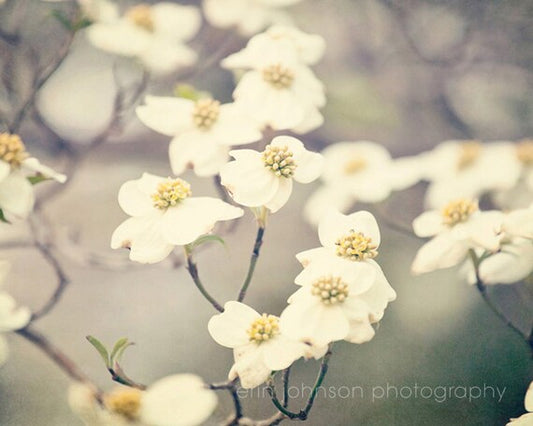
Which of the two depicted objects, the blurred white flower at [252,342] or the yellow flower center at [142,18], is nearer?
the blurred white flower at [252,342]

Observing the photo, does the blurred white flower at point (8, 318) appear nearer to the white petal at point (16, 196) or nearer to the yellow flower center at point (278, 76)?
the white petal at point (16, 196)

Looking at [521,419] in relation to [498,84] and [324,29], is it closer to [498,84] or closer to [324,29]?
[498,84]

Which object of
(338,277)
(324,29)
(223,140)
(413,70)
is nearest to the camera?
(338,277)

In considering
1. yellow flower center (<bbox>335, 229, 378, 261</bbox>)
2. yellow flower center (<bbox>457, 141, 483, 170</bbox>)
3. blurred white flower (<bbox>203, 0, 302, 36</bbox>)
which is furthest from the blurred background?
yellow flower center (<bbox>335, 229, 378, 261</bbox>)

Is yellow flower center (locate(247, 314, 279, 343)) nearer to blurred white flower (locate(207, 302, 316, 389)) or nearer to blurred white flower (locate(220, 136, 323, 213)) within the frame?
blurred white flower (locate(207, 302, 316, 389))

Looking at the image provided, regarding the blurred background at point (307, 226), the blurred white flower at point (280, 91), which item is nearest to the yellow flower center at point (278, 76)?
the blurred white flower at point (280, 91)

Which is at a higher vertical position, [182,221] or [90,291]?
[182,221]

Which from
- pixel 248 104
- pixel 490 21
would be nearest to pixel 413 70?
pixel 490 21
